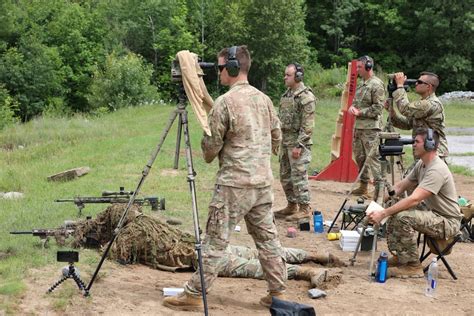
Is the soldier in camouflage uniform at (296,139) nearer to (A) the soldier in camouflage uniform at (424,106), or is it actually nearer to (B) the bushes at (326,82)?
(A) the soldier in camouflage uniform at (424,106)

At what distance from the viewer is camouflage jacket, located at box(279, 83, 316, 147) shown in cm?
945

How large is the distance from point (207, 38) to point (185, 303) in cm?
4023

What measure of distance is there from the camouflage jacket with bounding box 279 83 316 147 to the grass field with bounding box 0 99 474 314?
169 cm

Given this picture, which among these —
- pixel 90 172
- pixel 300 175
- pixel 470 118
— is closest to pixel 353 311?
pixel 300 175

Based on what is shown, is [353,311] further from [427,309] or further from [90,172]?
[90,172]

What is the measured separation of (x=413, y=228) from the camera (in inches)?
273

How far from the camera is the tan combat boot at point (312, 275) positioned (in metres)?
6.52

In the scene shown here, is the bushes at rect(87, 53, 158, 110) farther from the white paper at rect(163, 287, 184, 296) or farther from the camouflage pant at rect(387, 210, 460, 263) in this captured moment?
the white paper at rect(163, 287, 184, 296)

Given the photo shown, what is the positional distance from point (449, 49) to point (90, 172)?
1355 inches

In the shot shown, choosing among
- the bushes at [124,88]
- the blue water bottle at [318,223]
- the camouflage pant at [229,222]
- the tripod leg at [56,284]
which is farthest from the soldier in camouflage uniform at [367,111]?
the bushes at [124,88]

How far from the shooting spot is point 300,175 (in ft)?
31.2

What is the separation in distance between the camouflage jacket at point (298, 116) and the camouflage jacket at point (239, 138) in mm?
3760

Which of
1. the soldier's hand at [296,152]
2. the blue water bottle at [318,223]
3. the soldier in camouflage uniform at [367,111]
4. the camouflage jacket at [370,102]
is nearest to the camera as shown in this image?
the blue water bottle at [318,223]

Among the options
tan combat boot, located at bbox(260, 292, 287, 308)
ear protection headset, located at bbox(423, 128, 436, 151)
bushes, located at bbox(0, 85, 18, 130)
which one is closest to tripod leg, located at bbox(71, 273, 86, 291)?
tan combat boot, located at bbox(260, 292, 287, 308)
